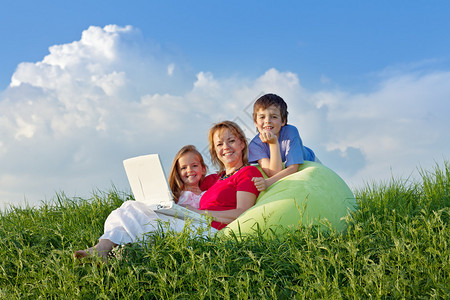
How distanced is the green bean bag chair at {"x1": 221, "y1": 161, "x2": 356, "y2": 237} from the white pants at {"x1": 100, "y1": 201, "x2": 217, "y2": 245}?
40 cm

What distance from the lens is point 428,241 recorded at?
4.19 metres

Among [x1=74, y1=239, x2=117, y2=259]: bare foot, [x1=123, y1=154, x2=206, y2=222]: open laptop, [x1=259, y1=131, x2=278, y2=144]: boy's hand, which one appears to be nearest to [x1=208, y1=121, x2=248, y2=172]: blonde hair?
[x1=259, y1=131, x2=278, y2=144]: boy's hand

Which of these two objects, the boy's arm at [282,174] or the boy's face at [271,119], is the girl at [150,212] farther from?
the boy's face at [271,119]

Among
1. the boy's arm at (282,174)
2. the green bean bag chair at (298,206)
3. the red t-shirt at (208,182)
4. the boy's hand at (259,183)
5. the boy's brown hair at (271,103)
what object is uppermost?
the boy's brown hair at (271,103)

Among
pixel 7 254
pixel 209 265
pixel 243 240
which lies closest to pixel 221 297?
pixel 209 265

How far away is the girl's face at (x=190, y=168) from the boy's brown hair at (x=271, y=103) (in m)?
0.92

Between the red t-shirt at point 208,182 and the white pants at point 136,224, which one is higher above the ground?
the red t-shirt at point 208,182

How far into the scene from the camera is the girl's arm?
15.0 ft

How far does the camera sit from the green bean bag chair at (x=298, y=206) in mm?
4398

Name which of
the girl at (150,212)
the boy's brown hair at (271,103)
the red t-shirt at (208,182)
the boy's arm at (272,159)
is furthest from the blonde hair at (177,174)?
the boy's brown hair at (271,103)

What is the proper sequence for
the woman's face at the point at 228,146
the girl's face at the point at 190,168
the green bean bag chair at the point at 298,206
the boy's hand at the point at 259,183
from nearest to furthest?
1. the green bean bag chair at the point at 298,206
2. the boy's hand at the point at 259,183
3. the woman's face at the point at 228,146
4. the girl's face at the point at 190,168

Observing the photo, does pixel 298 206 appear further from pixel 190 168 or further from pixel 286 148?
pixel 190 168

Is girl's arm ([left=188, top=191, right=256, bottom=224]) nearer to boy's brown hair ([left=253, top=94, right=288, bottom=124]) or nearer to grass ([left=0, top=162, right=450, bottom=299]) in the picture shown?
grass ([left=0, top=162, right=450, bottom=299])

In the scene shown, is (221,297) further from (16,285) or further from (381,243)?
(16,285)
